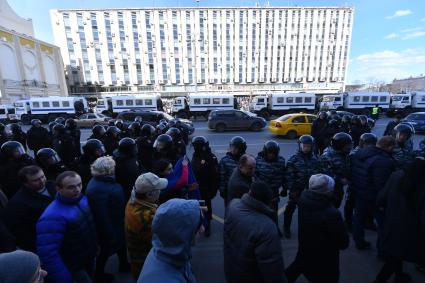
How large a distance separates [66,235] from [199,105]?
22.0 metres

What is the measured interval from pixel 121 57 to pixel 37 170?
58.2m

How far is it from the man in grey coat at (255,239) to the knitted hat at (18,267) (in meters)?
1.26

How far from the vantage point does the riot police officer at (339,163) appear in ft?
11.8

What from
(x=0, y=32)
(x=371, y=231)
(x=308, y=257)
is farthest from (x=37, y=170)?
(x=0, y=32)

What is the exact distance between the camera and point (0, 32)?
3297 centimetres

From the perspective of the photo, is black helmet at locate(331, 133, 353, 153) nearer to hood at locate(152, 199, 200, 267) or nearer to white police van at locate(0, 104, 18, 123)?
hood at locate(152, 199, 200, 267)

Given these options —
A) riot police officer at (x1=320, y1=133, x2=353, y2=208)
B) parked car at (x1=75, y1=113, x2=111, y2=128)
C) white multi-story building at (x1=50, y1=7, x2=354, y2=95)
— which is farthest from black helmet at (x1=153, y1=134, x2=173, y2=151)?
white multi-story building at (x1=50, y1=7, x2=354, y2=95)

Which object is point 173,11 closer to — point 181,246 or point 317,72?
point 317,72

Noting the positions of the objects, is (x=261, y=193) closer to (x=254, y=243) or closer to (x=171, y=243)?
(x=254, y=243)

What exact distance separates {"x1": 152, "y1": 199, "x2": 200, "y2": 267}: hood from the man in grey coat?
0.57 meters

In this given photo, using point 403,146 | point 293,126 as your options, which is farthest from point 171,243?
point 293,126

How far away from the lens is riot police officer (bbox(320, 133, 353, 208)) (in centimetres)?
361

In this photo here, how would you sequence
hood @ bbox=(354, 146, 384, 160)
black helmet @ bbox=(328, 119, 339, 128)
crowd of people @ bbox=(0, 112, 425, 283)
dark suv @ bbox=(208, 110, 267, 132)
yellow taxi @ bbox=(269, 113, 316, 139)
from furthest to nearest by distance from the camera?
dark suv @ bbox=(208, 110, 267, 132), yellow taxi @ bbox=(269, 113, 316, 139), black helmet @ bbox=(328, 119, 339, 128), hood @ bbox=(354, 146, 384, 160), crowd of people @ bbox=(0, 112, 425, 283)

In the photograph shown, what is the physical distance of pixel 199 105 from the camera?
23562 millimetres
